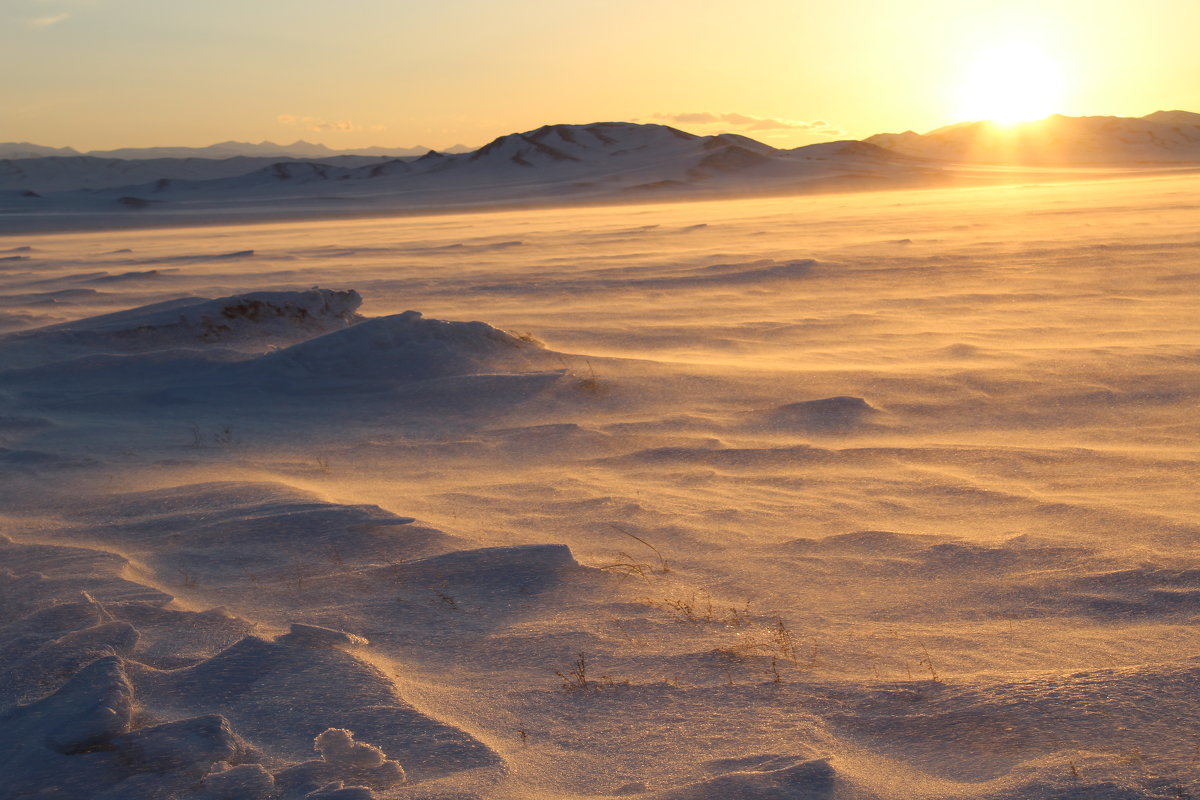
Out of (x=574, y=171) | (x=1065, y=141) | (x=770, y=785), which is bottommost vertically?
(x=770, y=785)

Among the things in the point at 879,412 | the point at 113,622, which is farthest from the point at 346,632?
the point at 879,412

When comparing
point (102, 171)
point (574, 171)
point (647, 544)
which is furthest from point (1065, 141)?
point (647, 544)

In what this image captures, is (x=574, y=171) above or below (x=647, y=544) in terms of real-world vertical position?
above

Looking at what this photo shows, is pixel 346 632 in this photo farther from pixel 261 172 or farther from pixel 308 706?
pixel 261 172

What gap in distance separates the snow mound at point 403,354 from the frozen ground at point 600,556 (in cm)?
2

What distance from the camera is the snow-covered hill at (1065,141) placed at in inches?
2117

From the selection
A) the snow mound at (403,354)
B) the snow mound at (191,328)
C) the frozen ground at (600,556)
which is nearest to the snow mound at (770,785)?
the frozen ground at (600,556)

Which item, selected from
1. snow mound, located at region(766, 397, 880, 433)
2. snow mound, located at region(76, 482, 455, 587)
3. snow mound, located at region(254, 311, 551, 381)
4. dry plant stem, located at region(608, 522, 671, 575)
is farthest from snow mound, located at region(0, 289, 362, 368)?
dry plant stem, located at region(608, 522, 671, 575)

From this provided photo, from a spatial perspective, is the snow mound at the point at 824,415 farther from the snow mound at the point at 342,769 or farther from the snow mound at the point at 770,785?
the snow mound at the point at 342,769

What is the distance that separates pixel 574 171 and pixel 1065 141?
32785 mm

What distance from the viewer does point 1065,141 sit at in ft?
192

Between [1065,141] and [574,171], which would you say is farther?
[1065,141]

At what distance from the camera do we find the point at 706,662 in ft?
6.23

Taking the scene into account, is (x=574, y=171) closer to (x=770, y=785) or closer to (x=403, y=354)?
(x=403, y=354)
